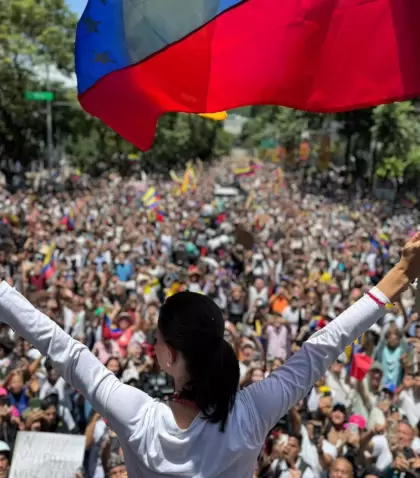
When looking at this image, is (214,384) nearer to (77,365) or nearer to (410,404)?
(77,365)

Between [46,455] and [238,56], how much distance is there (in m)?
2.77

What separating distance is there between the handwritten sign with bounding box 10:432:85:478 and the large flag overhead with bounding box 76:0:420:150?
216 cm

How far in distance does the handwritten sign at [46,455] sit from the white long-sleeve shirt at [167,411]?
270cm

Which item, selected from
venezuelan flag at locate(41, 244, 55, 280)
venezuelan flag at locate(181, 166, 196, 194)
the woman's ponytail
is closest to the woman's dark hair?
the woman's ponytail

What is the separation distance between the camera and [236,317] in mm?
8672

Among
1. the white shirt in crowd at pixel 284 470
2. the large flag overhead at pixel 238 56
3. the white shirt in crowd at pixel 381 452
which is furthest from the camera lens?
the white shirt in crowd at pixel 381 452

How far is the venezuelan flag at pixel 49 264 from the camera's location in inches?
403

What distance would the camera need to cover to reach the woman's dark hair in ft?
4.92

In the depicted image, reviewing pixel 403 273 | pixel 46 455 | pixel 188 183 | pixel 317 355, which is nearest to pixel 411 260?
pixel 403 273

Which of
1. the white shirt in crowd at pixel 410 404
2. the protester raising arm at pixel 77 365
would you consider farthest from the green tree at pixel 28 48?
the protester raising arm at pixel 77 365

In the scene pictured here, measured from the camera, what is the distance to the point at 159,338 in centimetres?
158

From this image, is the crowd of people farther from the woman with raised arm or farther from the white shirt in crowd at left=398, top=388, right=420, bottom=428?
the woman with raised arm

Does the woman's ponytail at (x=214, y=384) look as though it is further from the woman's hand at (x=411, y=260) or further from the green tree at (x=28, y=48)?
the green tree at (x=28, y=48)

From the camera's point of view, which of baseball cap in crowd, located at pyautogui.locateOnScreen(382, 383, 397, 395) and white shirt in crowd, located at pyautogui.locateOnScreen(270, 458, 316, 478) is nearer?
white shirt in crowd, located at pyautogui.locateOnScreen(270, 458, 316, 478)
